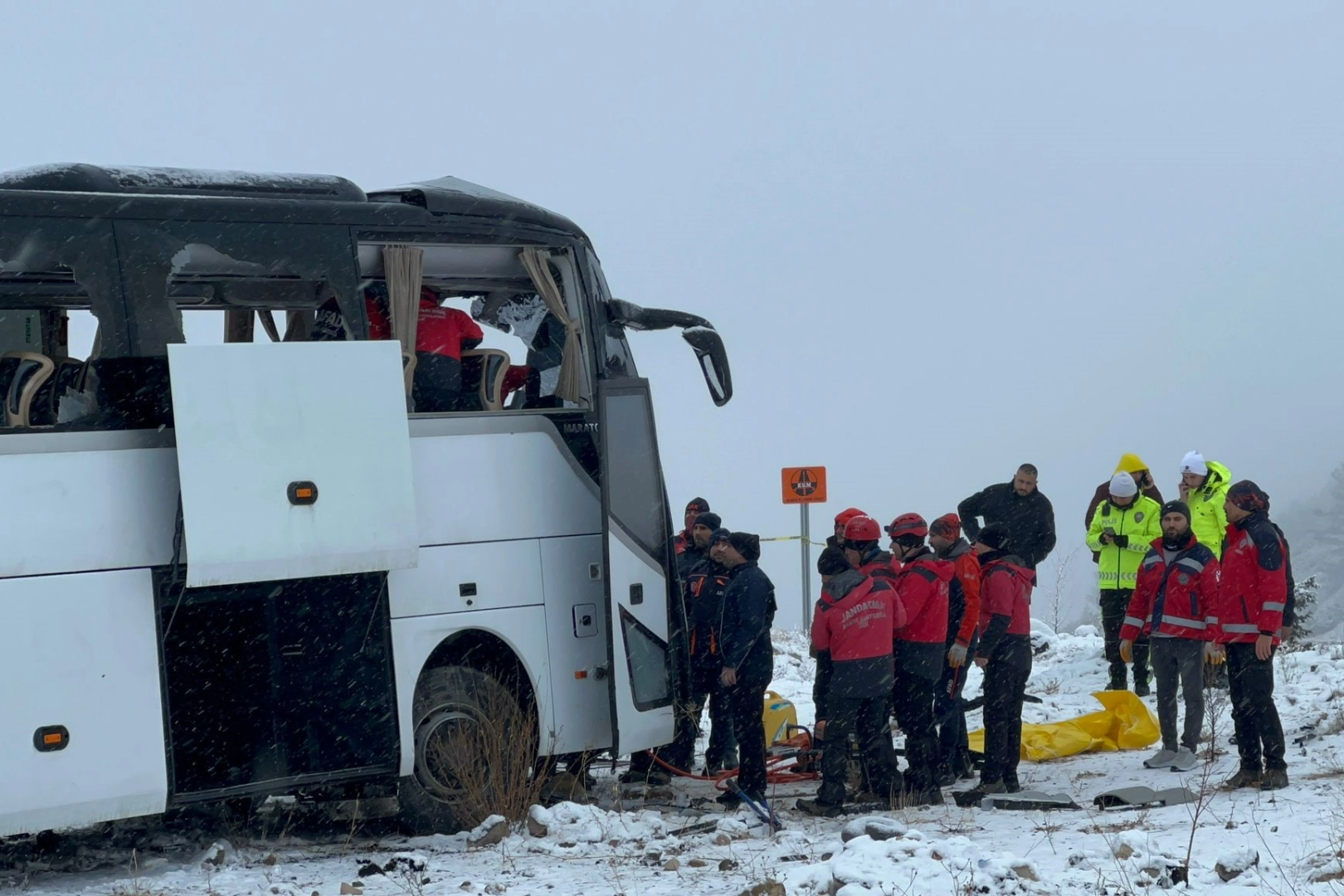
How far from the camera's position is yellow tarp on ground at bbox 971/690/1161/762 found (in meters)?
11.4

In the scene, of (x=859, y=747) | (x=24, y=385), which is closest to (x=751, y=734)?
(x=859, y=747)

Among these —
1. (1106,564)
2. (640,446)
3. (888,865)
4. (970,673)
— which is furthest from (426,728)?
(970,673)

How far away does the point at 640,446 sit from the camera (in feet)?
31.6

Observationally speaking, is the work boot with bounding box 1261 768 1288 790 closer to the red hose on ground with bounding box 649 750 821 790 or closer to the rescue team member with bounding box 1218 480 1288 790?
the rescue team member with bounding box 1218 480 1288 790

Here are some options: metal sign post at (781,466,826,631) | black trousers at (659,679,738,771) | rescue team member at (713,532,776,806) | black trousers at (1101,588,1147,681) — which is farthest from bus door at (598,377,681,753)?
metal sign post at (781,466,826,631)

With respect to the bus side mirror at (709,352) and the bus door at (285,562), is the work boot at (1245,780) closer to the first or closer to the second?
the bus side mirror at (709,352)

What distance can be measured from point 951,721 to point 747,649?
6.32ft

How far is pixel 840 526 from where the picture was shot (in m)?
10.5

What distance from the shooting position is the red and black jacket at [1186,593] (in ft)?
34.6

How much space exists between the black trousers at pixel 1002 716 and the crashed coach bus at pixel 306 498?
203 cm

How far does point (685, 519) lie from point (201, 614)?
16.7 ft

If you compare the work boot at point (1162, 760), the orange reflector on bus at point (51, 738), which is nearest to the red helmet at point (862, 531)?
the work boot at point (1162, 760)

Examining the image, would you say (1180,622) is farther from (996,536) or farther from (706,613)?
(706,613)

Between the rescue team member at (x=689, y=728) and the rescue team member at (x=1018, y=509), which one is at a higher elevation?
the rescue team member at (x=1018, y=509)
